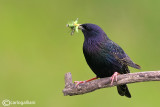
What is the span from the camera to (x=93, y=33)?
23.7ft

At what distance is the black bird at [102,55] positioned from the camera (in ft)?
23.1

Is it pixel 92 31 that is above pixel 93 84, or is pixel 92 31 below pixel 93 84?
above

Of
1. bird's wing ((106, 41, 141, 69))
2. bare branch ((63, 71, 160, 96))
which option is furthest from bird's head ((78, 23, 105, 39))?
bare branch ((63, 71, 160, 96))

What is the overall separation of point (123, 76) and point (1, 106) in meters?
2.89

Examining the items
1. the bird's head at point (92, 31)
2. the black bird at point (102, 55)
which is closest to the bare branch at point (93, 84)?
the black bird at point (102, 55)

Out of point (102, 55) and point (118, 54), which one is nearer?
point (102, 55)

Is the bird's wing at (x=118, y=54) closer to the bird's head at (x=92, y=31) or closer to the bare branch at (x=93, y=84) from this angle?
the bird's head at (x=92, y=31)

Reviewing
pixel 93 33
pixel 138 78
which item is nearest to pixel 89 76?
pixel 93 33

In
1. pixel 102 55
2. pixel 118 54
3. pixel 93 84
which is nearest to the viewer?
pixel 93 84

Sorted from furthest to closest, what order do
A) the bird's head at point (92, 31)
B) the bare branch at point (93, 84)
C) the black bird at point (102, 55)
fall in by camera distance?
the bird's head at point (92, 31)
the black bird at point (102, 55)
the bare branch at point (93, 84)

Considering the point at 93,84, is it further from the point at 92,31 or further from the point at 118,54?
the point at 92,31

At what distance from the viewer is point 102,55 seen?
23.1 feet

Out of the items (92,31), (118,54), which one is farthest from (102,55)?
(92,31)

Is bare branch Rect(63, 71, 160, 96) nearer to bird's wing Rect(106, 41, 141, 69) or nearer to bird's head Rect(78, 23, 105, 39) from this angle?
bird's wing Rect(106, 41, 141, 69)
